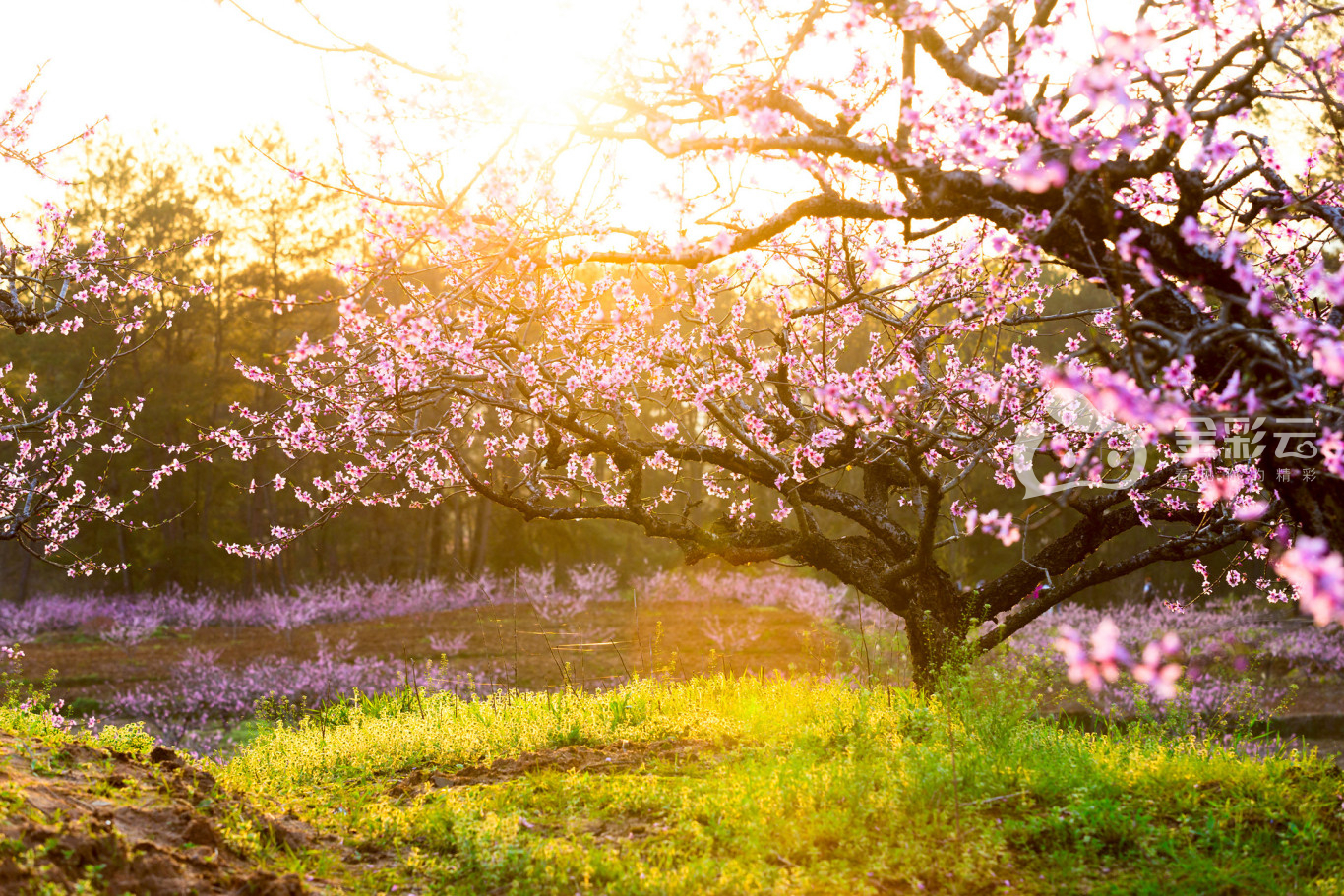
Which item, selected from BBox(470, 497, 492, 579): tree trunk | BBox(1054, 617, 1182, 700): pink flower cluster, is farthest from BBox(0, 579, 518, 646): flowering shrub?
BBox(1054, 617, 1182, 700): pink flower cluster

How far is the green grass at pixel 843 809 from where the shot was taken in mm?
3865

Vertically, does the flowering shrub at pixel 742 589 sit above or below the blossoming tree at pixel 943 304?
below

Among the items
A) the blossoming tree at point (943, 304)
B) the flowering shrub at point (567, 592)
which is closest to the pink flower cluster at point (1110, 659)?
the blossoming tree at point (943, 304)

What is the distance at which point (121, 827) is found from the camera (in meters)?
3.85

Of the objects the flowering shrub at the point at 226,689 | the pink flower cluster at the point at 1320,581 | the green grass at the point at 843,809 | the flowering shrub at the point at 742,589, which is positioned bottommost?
the flowering shrub at the point at 226,689

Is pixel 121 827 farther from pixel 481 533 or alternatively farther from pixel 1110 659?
pixel 481 533

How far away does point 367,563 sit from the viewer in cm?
3275

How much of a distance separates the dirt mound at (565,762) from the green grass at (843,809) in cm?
3

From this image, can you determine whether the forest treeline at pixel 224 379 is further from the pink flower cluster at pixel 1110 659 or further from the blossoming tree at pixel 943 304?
the pink flower cluster at pixel 1110 659

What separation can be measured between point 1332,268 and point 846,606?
9.85 m

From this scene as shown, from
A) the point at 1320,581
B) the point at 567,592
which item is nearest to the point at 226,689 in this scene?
the point at 567,592

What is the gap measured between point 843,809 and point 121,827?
3342 mm

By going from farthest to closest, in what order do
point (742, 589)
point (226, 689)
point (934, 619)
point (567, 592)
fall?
point (567, 592) < point (742, 589) < point (226, 689) < point (934, 619)

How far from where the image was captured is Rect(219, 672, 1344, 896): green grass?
387cm
